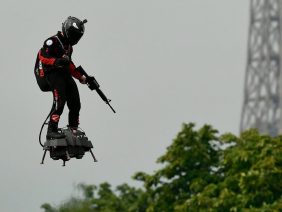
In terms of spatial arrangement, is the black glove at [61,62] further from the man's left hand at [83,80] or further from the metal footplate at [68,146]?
the metal footplate at [68,146]

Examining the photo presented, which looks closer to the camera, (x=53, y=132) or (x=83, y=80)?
(x=53, y=132)

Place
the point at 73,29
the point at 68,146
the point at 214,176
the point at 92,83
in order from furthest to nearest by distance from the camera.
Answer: the point at 214,176 → the point at 92,83 → the point at 68,146 → the point at 73,29

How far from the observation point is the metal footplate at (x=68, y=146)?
25625 millimetres

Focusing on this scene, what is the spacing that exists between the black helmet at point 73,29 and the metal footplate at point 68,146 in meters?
1.68

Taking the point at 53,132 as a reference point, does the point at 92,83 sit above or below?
above

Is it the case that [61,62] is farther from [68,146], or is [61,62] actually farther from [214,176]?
[214,176]

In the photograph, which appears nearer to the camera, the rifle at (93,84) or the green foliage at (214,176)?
the rifle at (93,84)

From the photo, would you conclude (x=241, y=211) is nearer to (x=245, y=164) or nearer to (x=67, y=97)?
(x=245, y=164)

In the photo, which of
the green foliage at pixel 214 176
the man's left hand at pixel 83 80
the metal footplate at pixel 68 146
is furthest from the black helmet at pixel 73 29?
the green foliage at pixel 214 176

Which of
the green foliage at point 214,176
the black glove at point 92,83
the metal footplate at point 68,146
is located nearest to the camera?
the metal footplate at point 68,146

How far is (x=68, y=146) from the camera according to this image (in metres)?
25.7

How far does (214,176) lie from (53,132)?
6659 centimetres


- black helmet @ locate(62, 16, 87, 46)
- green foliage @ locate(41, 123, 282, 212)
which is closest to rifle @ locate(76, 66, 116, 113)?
black helmet @ locate(62, 16, 87, 46)

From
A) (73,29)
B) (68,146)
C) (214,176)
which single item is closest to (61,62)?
(73,29)
